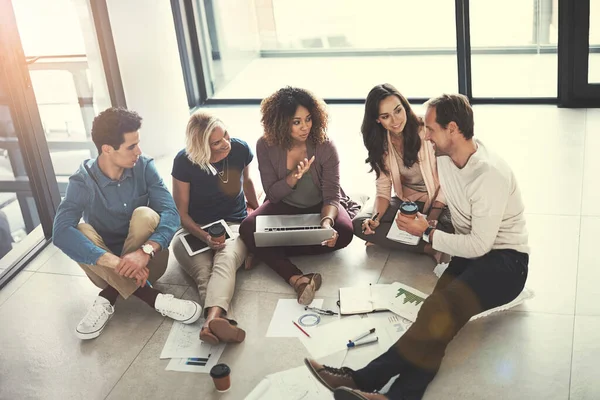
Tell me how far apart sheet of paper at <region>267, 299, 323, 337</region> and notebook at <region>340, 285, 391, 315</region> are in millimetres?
135

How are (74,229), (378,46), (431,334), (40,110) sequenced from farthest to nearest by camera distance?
(378,46) → (40,110) → (74,229) → (431,334)

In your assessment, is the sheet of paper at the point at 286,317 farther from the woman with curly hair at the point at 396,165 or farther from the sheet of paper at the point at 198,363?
A: the woman with curly hair at the point at 396,165

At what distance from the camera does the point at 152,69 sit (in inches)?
222

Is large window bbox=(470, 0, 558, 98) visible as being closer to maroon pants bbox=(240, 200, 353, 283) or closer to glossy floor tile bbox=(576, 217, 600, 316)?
glossy floor tile bbox=(576, 217, 600, 316)

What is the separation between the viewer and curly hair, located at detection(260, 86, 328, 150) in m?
3.97

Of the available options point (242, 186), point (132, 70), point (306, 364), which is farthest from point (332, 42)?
point (306, 364)

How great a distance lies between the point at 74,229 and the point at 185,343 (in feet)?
2.71

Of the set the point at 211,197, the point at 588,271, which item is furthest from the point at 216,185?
the point at 588,271

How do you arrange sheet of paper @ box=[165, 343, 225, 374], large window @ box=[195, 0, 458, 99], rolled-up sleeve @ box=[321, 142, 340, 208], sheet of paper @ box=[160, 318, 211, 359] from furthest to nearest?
large window @ box=[195, 0, 458, 99], rolled-up sleeve @ box=[321, 142, 340, 208], sheet of paper @ box=[160, 318, 211, 359], sheet of paper @ box=[165, 343, 225, 374]

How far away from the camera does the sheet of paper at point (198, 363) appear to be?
343cm

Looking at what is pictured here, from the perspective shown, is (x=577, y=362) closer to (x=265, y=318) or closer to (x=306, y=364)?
(x=306, y=364)

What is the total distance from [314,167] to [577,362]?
5.69 feet

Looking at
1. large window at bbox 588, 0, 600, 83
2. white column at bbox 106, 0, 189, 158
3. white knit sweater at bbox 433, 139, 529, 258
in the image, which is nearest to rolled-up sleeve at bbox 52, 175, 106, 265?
white knit sweater at bbox 433, 139, 529, 258

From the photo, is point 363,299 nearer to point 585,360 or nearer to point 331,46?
point 585,360
